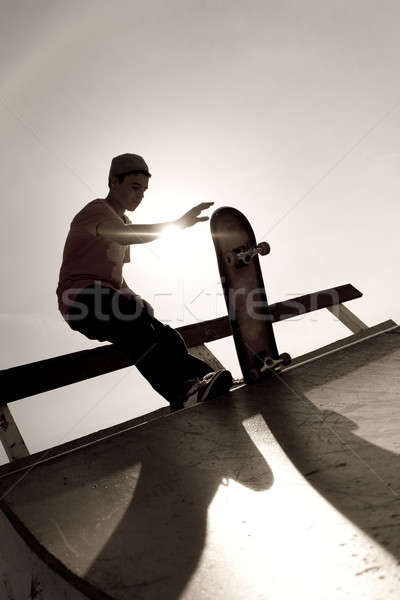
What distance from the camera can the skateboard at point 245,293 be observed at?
327 centimetres

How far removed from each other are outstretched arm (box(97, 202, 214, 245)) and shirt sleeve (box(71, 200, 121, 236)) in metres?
0.04

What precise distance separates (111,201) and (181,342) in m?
1.30

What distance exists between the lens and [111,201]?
3467mm

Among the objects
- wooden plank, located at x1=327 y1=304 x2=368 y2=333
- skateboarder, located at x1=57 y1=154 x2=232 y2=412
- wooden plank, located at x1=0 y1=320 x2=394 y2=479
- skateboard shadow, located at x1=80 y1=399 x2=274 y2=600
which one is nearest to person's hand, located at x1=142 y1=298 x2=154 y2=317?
skateboarder, located at x1=57 y1=154 x2=232 y2=412

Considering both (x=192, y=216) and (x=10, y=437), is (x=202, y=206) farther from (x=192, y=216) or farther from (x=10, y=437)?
(x=10, y=437)

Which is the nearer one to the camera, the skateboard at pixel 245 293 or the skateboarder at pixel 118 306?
the skateboarder at pixel 118 306

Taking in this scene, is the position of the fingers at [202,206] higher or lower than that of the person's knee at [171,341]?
higher

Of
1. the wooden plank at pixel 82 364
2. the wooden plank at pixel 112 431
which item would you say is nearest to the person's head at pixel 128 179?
the wooden plank at pixel 82 364

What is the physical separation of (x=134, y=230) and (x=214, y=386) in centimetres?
121

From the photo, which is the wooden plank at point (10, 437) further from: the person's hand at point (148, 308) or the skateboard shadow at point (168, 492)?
the person's hand at point (148, 308)

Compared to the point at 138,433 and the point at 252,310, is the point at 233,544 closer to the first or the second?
the point at 138,433

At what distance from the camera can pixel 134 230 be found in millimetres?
3020

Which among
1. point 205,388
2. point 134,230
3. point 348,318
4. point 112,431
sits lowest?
point 348,318

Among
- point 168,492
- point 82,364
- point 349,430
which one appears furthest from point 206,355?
point 168,492
